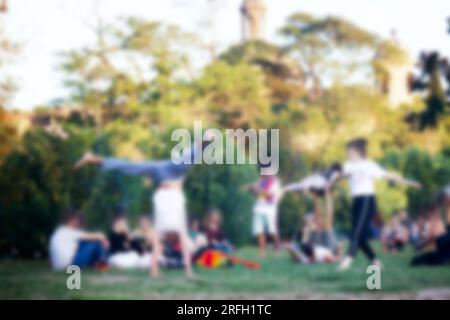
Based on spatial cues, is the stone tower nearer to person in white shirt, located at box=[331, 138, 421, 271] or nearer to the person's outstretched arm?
person in white shirt, located at box=[331, 138, 421, 271]

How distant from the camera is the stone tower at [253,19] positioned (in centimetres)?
634

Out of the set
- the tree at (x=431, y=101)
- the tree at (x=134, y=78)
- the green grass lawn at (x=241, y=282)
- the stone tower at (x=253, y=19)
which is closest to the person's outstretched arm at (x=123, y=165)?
the tree at (x=134, y=78)

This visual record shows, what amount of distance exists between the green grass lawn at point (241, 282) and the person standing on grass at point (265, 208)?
0.70 feet

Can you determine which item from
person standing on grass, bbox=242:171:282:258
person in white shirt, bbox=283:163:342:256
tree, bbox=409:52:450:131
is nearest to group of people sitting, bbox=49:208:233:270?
person standing on grass, bbox=242:171:282:258

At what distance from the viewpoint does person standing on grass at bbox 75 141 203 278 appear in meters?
6.51

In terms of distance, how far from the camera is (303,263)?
6871 mm

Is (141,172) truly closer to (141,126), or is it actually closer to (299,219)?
(141,126)

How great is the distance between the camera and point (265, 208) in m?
7.13

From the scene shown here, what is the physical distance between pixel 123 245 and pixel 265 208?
1.24 meters

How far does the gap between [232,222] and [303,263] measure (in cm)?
66

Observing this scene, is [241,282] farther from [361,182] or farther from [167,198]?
[361,182]

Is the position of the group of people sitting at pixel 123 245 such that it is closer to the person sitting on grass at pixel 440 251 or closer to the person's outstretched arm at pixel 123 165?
the person's outstretched arm at pixel 123 165
